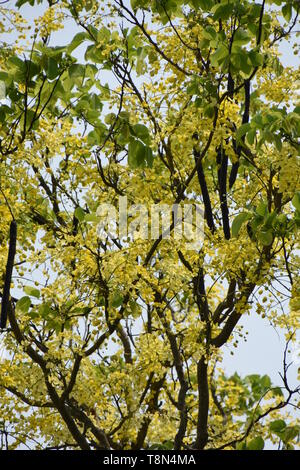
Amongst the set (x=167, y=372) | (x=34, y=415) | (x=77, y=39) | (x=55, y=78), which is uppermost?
(x=77, y=39)

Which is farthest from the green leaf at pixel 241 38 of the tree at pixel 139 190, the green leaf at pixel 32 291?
the green leaf at pixel 32 291

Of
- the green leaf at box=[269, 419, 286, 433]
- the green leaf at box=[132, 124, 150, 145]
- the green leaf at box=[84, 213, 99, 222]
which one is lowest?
the green leaf at box=[269, 419, 286, 433]

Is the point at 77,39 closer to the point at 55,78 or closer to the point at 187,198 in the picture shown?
the point at 55,78

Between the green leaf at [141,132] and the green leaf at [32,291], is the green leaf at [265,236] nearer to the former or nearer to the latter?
the green leaf at [141,132]

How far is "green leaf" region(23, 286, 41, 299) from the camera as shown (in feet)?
12.9

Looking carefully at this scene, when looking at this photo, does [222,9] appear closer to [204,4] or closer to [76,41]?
[204,4]

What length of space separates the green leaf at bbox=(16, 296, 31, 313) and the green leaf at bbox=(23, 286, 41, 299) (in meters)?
0.05

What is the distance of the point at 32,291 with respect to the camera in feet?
12.9

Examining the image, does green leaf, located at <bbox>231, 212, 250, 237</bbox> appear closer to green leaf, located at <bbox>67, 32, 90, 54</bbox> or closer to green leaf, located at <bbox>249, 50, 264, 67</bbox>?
green leaf, located at <bbox>249, 50, 264, 67</bbox>

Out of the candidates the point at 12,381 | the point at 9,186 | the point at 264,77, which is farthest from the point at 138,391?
the point at 264,77

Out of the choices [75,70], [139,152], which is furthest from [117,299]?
[75,70]

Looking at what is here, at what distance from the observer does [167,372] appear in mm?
5199

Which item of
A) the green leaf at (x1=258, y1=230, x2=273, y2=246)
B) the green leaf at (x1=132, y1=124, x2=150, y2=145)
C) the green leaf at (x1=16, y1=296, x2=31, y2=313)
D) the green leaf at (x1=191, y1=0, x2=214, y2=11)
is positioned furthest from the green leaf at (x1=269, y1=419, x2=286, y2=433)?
the green leaf at (x1=191, y1=0, x2=214, y2=11)

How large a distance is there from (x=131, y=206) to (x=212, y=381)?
2690mm
